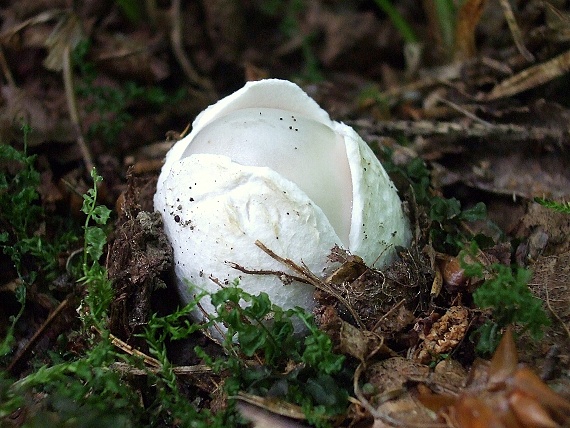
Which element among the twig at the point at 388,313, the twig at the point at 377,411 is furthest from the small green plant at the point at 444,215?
the twig at the point at 377,411

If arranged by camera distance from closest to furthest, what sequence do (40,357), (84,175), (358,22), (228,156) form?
(228,156)
(40,357)
(84,175)
(358,22)

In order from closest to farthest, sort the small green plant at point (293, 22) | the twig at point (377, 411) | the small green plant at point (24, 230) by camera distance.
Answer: the twig at point (377, 411), the small green plant at point (24, 230), the small green plant at point (293, 22)

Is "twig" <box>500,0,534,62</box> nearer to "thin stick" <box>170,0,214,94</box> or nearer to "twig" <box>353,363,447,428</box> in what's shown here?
"thin stick" <box>170,0,214,94</box>

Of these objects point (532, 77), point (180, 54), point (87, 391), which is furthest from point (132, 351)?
point (532, 77)

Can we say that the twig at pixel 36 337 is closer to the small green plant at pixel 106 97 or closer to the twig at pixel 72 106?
the twig at pixel 72 106

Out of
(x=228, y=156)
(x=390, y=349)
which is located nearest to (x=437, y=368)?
(x=390, y=349)

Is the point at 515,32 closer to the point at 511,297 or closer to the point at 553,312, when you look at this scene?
the point at 553,312

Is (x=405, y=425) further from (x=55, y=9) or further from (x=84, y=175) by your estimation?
(x=55, y=9)
